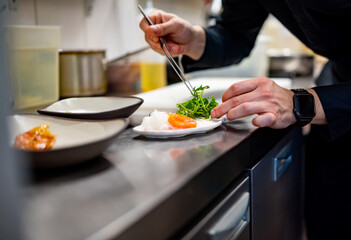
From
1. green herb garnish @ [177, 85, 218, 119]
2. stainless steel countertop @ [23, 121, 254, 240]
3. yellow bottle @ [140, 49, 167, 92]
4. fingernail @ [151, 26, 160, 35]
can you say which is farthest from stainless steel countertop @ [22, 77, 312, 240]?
yellow bottle @ [140, 49, 167, 92]

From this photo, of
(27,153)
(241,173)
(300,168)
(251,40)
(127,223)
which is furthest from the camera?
(251,40)

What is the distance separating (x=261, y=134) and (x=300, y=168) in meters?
0.67

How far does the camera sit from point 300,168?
144 cm

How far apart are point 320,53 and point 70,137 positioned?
92 centimetres

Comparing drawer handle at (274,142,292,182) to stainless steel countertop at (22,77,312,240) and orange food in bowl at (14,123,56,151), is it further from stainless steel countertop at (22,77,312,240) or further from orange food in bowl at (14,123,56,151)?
orange food in bowl at (14,123,56,151)

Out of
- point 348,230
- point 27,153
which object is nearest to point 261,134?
point 27,153

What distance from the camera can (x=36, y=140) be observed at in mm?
613

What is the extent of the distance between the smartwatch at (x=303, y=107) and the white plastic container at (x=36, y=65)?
677mm

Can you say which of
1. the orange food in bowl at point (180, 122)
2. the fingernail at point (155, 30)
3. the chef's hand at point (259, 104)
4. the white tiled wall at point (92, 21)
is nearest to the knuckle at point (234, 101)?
the chef's hand at point (259, 104)

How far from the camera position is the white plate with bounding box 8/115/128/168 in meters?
0.53

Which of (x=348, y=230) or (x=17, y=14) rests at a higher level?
(x=17, y=14)

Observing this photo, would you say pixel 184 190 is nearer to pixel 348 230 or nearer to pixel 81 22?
pixel 348 230

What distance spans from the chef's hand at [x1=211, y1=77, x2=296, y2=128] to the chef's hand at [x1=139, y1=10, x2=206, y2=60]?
341 millimetres

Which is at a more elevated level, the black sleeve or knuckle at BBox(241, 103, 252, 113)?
the black sleeve
